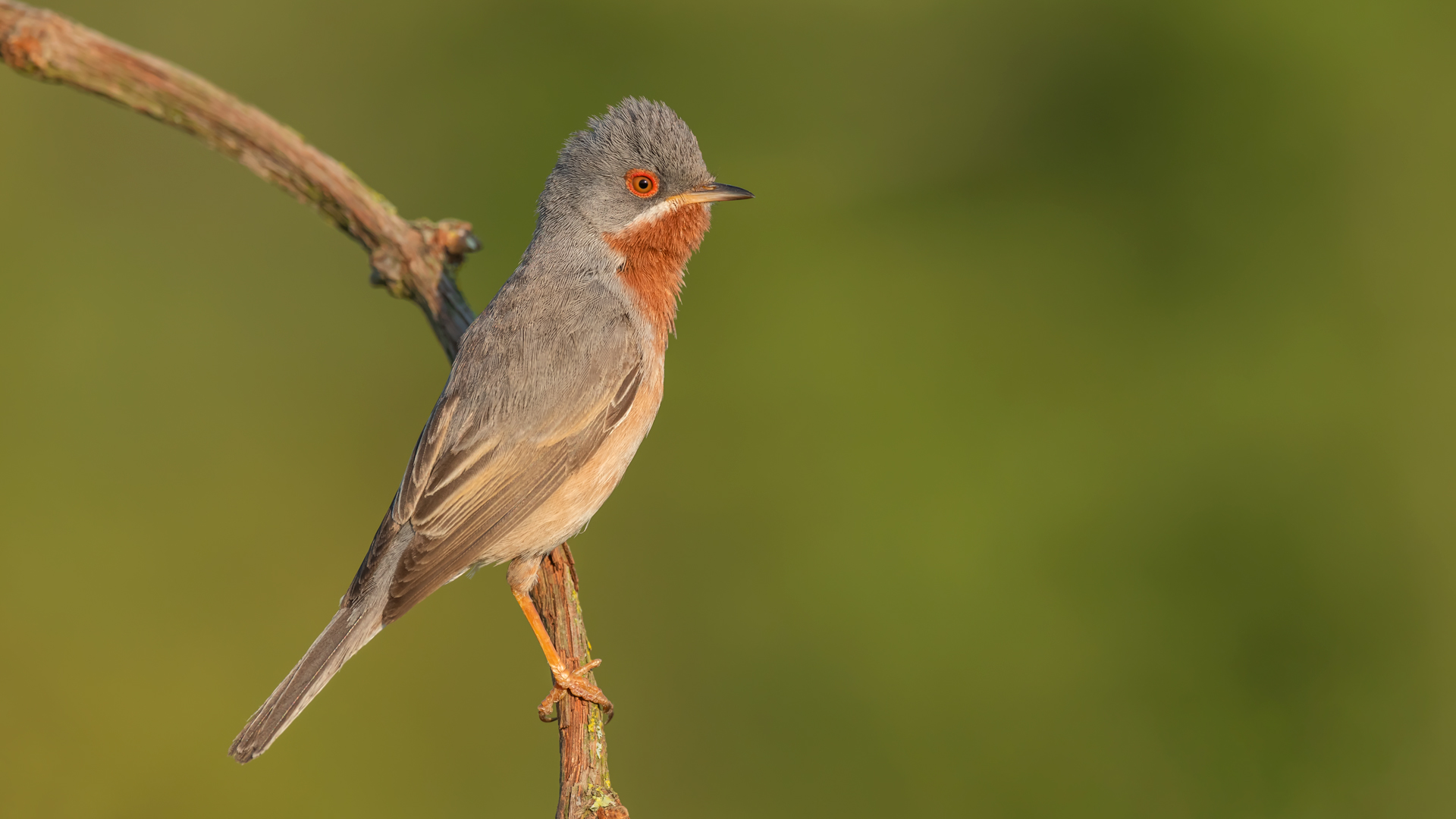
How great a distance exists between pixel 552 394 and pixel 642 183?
3.33 ft

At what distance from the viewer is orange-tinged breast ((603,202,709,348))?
4.57 m

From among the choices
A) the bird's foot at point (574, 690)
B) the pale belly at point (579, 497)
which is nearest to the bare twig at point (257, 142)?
the pale belly at point (579, 497)

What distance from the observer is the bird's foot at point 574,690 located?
153 inches

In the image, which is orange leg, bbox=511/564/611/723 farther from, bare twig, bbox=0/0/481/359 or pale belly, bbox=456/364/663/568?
bare twig, bbox=0/0/481/359

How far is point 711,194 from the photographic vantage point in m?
4.58

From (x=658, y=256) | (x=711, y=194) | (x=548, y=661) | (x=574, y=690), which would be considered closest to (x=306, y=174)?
(x=658, y=256)

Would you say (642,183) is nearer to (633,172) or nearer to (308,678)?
(633,172)

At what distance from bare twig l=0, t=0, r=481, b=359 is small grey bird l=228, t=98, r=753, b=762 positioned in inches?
14.6

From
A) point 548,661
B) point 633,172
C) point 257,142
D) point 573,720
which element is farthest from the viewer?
point 633,172

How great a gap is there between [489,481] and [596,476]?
42 centimetres

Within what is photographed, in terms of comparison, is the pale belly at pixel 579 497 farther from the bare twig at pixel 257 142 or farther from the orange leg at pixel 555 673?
the bare twig at pixel 257 142

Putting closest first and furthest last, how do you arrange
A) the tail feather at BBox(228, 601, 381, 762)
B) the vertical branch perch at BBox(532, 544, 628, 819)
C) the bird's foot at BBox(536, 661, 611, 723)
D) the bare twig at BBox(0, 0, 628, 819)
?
the vertical branch perch at BBox(532, 544, 628, 819)
the tail feather at BBox(228, 601, 381, 762)
the bird's foot at BBox(536, 661, 611, 723)
the bare twig at BBox(0, 0, 628, 819)

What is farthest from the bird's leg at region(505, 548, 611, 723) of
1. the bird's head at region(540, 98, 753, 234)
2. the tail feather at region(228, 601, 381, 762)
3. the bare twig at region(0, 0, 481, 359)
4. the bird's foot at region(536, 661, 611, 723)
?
the bird's head at region(540, 98, 753, 234)

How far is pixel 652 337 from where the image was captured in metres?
4.54
